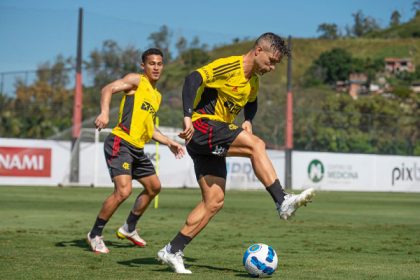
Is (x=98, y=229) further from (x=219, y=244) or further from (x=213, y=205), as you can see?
(x=213, y=205)

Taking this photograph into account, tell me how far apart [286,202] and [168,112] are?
30661mm

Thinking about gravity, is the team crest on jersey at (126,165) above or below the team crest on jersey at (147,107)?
below

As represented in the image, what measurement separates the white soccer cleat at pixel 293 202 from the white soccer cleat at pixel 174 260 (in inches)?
42.4

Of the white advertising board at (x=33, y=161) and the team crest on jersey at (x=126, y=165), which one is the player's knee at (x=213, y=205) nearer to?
the team crest on jersey at (x=126, y=165)

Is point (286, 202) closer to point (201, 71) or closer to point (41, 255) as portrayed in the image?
point (201, 71)

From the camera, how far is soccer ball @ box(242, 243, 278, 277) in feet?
24.3

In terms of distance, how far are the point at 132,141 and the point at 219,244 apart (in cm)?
186

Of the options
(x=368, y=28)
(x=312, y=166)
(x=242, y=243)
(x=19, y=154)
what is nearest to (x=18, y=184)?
(x=19, y=154)

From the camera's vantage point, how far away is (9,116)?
37.3m

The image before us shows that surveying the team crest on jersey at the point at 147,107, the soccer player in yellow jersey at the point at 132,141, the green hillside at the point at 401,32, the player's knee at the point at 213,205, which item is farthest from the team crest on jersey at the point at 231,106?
the green hillside at the point at 401,32

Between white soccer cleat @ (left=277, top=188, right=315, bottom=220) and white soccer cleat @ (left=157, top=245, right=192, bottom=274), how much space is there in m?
1.08

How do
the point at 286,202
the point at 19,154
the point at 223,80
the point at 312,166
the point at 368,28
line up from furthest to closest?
the point at 368,28 → the point at 312,166 → the point at 19,154 → the point at 223,80 → the point at 286,202

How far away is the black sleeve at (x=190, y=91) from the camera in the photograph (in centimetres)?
756

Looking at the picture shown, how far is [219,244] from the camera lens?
35.3 ft
